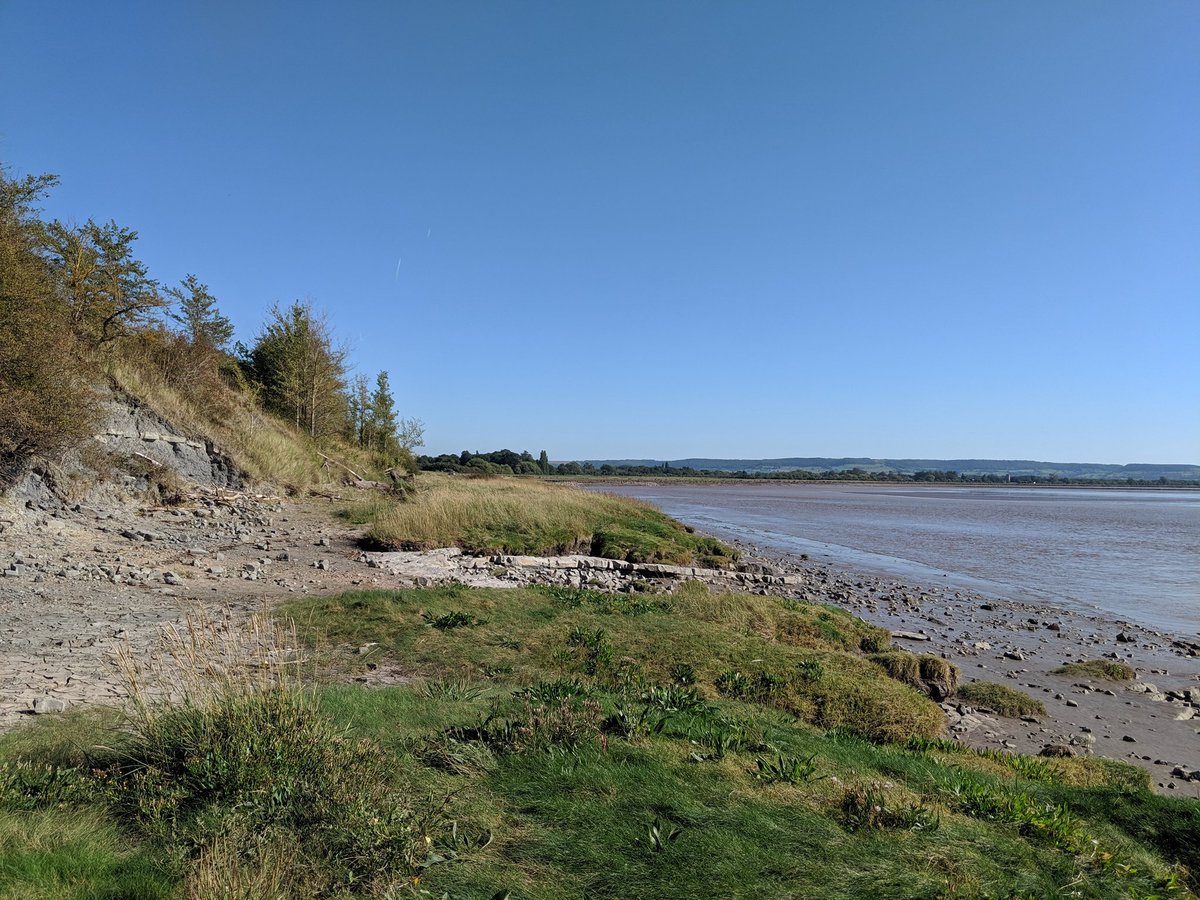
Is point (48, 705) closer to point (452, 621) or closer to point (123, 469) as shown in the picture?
point (452, 621)

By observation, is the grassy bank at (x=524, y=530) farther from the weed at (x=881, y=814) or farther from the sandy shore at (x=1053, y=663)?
the weed at (x=881, y=814)

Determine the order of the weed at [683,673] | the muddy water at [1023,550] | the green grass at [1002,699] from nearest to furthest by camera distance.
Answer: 1. the weed at [683,673]
2. the green grass at [1002,699]
3. the muddy water at [1023,550]

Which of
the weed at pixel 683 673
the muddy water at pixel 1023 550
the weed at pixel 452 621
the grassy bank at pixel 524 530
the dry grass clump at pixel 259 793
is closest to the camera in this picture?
the dry grass clump at pixel 259 793

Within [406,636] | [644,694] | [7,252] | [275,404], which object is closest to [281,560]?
[406,636]

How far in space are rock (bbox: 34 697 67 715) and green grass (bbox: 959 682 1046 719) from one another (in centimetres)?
1186

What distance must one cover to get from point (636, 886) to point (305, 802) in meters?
2.20

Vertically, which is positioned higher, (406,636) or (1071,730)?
(406,636)

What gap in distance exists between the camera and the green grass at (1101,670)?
12.4m

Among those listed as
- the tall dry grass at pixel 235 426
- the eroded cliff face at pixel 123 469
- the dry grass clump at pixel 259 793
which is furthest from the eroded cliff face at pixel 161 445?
the dry grass clump at pixel 259 793

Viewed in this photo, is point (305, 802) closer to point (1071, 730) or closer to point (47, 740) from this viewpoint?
point (47, 740)

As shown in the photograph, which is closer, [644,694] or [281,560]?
[644,694]

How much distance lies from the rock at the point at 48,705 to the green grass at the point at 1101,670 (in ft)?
50.7

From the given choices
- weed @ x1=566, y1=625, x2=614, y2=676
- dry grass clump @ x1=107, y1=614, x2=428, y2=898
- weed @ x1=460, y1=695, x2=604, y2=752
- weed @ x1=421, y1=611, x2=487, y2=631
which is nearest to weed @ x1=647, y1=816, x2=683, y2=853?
weed @ x1=460, y1=695, x2=604, y2=752

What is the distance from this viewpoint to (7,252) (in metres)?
14.6
